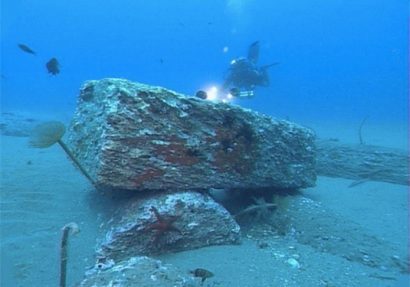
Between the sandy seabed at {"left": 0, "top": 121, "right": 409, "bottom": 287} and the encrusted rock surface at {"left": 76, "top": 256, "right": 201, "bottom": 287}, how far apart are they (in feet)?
1.81

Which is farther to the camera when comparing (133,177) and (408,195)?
(408,195)

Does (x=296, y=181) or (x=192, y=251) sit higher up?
(x=296, y=181)

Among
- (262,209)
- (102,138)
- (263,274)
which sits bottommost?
Answer: (263,274)

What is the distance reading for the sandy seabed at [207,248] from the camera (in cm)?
312

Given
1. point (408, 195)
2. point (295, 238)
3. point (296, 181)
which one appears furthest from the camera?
point (408, 195)

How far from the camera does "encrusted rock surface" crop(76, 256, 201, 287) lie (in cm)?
233

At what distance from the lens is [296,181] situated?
4648 mm

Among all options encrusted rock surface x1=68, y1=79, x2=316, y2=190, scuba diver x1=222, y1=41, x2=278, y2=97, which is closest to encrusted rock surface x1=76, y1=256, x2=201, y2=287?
encrusted rock surface x1=68, y1=79, x2=316, y2=190

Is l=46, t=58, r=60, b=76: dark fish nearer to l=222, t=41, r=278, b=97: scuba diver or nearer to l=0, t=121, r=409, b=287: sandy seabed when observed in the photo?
l=0, t=121, r=409, b=287: sandy seabed

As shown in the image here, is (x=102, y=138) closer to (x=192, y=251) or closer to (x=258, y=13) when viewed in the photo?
(x=192, y=251)

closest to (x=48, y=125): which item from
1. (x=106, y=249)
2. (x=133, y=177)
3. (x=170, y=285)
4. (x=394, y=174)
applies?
(x=133, y=177)

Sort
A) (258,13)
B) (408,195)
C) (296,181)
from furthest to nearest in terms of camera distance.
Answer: (258,13) → (408,195) → (296,181)

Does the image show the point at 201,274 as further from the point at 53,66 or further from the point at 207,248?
the point at 53,66

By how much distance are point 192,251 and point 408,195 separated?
420cm
